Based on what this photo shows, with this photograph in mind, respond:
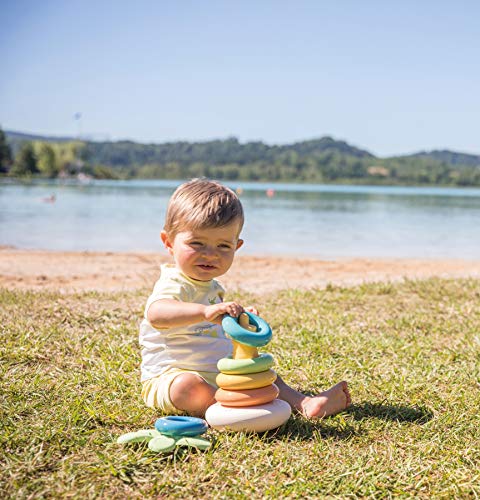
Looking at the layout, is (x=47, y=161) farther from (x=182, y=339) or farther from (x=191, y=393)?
(x=191, y=393)

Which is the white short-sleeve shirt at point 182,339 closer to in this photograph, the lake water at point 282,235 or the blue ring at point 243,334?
the blue ring at point 243,334

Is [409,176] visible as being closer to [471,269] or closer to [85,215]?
[85,215]

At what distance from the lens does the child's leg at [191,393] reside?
289 centimetres

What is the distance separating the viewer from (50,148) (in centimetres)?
9094

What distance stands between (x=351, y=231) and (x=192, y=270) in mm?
16034

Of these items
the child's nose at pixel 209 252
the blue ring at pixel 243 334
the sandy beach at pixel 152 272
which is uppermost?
the child's nose at pixel 209 252

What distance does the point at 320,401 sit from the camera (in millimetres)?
3043

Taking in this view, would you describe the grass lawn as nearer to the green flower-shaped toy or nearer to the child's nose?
the green flower-shaped toy

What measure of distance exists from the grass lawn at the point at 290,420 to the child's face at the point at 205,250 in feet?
2.53

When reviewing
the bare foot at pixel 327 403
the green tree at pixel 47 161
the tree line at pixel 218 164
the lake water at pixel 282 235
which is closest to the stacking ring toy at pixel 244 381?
the bare foot at pixel 327 403

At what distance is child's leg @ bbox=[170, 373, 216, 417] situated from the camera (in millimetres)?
2891

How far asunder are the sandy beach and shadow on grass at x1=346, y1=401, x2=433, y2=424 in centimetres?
337

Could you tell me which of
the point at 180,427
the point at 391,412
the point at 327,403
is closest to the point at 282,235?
the point at 391,412

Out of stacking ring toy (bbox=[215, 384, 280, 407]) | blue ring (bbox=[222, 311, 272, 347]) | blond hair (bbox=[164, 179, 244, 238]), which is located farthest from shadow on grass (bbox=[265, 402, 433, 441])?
blond hair (bbox=[164, 179, 244, 238])
